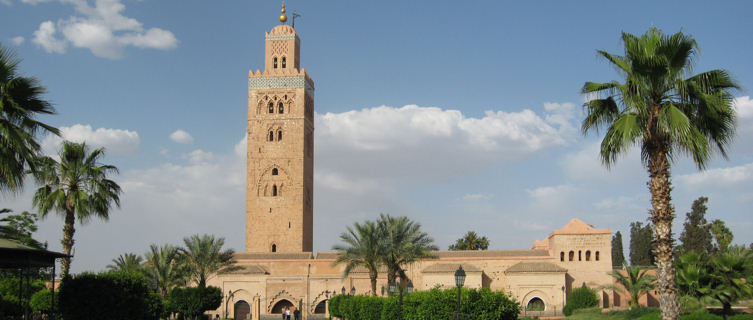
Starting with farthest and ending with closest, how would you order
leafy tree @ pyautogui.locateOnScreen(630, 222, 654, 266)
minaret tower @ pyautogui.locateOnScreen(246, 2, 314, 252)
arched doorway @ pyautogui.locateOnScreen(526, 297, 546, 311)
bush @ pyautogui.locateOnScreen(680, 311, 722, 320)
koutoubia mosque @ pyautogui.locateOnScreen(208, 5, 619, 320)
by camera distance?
leafy tree @ pyautogui.locateOnScreen(630, 222, 654, 266), minaret tower @ pyautogui.locateOnScreen(246, 2, 314, 252), koutoubia mosque @ pyautogui.locateOnScreen(208, 5, 619, 320), arched doorway @ pyautogui.locateOnScreen(526, 297, 546, 311), bush @ pyautogui.locateOnScreen(680, 311, 722, 320)

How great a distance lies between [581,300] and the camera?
116 feet

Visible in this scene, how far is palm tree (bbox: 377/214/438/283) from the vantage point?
2825 cm

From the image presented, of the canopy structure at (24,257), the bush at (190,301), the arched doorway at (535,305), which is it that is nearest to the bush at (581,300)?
the arched doorway at (535,305)

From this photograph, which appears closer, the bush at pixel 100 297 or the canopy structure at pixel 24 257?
the canopy structure at pixel 24 257

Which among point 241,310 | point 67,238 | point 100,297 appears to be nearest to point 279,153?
point 241,310

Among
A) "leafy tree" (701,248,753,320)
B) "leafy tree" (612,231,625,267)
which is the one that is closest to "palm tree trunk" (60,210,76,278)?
"leafy tree" (701,248,753,320)

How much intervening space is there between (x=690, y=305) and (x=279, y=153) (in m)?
30.8

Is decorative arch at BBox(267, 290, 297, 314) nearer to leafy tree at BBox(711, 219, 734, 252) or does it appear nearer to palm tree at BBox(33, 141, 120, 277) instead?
palm tree at BBox(33, 141, 120, 277)

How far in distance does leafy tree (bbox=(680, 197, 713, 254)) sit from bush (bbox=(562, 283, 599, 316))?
15410 millimetres

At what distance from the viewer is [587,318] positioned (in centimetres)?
3034

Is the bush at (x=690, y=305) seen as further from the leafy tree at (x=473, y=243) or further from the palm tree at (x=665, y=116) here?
the leafy tree at (x=473, y=243)

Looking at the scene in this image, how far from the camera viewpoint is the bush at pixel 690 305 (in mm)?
19906

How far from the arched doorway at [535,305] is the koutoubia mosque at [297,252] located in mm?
99

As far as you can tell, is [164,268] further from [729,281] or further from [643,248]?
[643,248]
